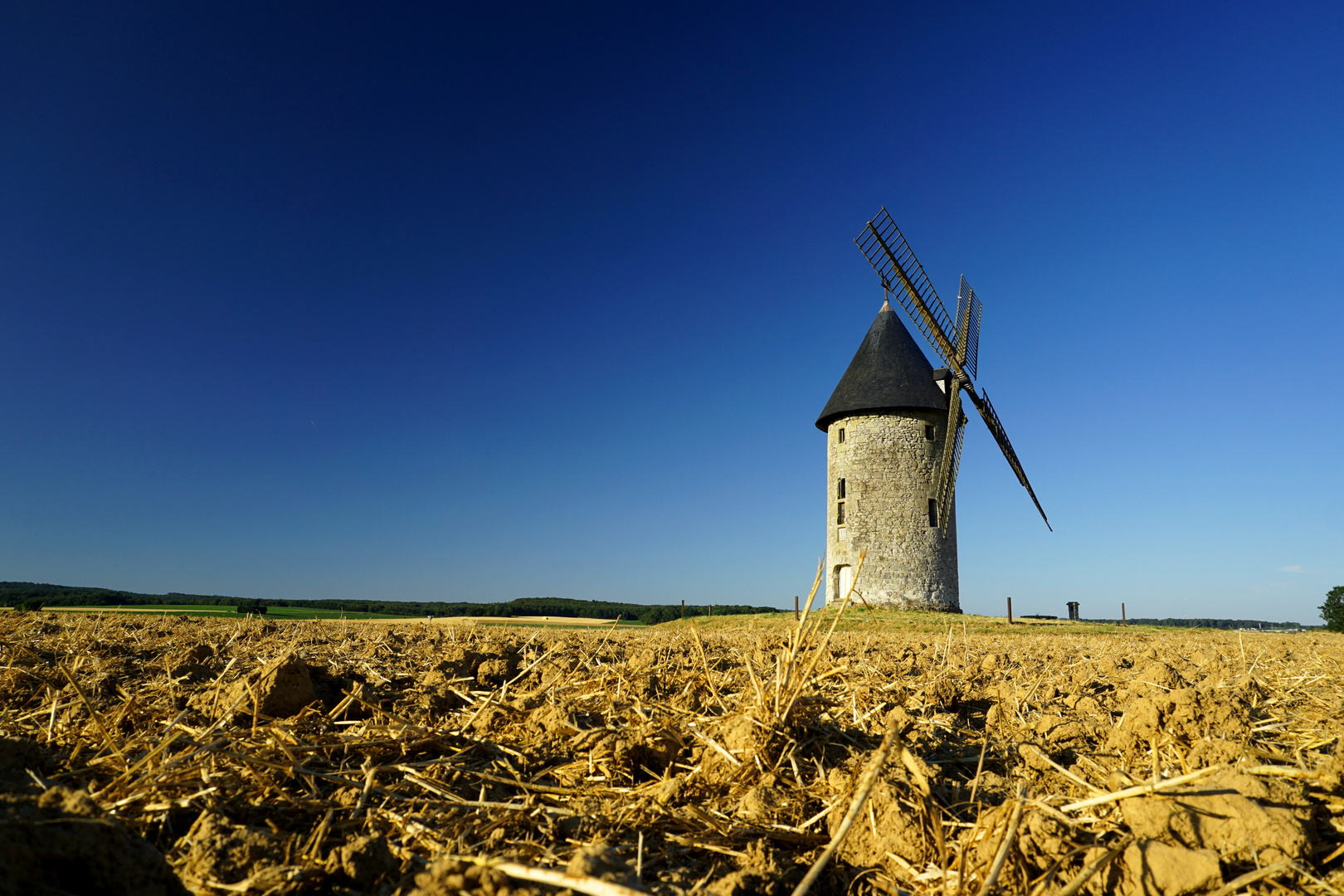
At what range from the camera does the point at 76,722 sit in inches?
116

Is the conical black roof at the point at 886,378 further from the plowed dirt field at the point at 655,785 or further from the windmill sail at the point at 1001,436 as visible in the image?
the plowed dirt field at the point at 655,785

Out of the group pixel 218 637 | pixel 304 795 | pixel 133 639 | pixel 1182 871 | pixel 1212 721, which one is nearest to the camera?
pixel 1182 871

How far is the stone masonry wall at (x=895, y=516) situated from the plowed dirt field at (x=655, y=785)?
2255 cm

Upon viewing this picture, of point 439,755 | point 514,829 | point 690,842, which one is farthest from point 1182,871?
point 439,755

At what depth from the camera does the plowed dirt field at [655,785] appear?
1.68 metres

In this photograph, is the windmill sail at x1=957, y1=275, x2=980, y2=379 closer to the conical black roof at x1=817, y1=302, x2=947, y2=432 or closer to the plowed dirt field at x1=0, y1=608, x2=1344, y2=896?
the conical black roof at x1=817, y1=302, x2=947, y2=432

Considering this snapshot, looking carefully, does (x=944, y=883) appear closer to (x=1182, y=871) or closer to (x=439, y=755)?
(x=1182, y=871)

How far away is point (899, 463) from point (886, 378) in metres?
3.63

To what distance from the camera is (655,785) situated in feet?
7.95

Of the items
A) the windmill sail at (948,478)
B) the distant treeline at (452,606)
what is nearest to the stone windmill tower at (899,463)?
the windmill sail at (948,478)

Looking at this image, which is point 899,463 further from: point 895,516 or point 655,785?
point 655,785

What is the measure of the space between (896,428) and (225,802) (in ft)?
88.0

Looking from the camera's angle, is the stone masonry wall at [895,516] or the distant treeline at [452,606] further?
the distant treeline at [452,606]

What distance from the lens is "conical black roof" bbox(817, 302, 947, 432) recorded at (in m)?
26.6
